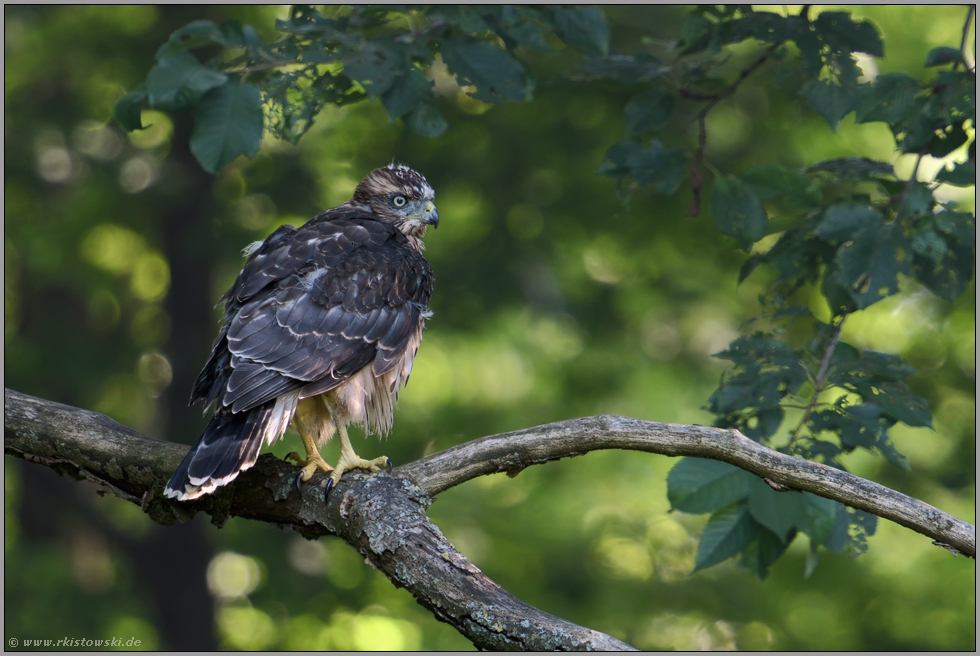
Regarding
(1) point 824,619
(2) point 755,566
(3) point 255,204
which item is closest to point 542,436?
(2) point 755,566

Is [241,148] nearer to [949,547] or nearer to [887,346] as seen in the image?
[949,547]

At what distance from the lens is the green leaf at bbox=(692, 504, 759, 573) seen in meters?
3.28

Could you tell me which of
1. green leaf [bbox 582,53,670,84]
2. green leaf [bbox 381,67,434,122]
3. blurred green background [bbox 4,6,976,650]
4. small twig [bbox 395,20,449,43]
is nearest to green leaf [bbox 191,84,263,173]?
green leaf [bbox 381,67,434,122]

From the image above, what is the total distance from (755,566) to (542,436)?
1192mm

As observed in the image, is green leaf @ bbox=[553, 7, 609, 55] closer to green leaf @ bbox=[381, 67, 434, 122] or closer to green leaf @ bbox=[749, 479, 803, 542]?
green leaf @ bbox=[381, 67, 434, 122]

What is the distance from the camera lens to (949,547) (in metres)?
2.52

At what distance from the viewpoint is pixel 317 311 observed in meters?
3.82

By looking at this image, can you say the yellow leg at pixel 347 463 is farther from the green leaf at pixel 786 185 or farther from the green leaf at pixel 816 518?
the green leaf at pixel 786 185

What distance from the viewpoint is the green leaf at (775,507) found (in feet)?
10.1

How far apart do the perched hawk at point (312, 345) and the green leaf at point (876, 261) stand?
2047 millimetres

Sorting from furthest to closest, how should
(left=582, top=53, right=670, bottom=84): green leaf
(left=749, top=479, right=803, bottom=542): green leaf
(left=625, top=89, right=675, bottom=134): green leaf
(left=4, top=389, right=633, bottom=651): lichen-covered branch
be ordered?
(left=625, top=89, right=675, bottom=134): green leaf, (left=582, top=53, right=670, bottom=84): green leaf, (left=749, top=479, right=803, bottom=542): green leaf, (left=4, top=389, right=633, bottom=651): lichen-covered branch

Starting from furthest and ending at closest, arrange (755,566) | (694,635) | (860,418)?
(694,635) → (755,566) → (860,418)

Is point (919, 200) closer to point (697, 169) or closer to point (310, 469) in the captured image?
point (697, 169)

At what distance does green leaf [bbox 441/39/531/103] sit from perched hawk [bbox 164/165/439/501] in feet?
3.87
